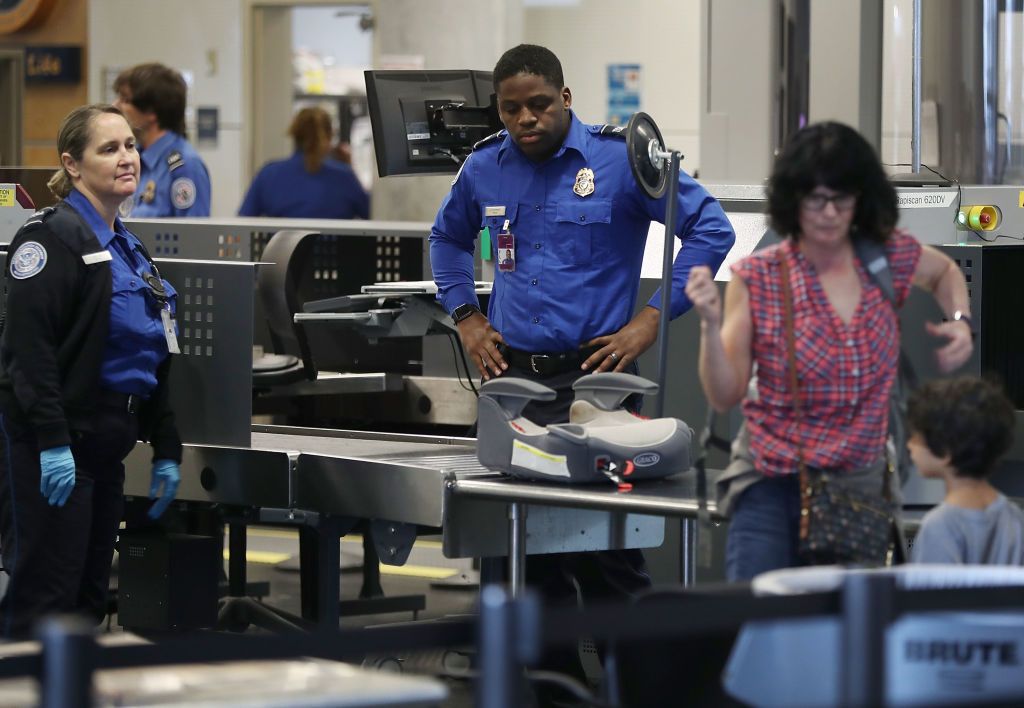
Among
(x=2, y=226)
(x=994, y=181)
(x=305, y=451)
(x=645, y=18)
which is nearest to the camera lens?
(x=305, y=451)

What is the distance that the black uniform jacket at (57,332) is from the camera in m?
3.93

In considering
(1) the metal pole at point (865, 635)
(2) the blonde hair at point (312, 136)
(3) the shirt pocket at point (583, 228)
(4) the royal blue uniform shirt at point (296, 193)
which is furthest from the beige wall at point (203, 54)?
(1) the metal pole at point (865, 635)

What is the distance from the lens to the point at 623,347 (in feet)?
13.6

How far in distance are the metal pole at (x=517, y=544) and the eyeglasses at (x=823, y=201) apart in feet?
3.91

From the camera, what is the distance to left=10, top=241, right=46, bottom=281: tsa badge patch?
13.0ft

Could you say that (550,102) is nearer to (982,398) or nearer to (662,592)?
(982,398)

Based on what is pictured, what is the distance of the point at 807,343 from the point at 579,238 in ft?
4.35

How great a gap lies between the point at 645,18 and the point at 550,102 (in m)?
7.69

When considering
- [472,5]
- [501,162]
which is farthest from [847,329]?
[472,5]

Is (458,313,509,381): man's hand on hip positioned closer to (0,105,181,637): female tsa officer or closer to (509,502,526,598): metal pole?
(509,502,526,598): metal pole

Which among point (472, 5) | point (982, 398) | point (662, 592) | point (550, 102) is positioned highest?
point (472, 5)

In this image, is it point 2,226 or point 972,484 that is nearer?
point 972,484

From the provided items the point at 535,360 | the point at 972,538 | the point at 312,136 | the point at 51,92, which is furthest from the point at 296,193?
the point at 972,538

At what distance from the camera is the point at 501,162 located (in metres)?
4.38
